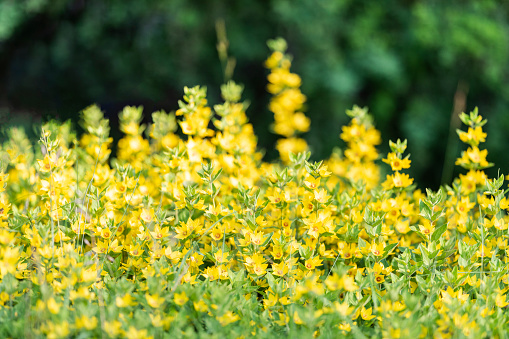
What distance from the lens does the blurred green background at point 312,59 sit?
4520mm

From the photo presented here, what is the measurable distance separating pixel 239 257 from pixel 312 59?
3.40 meters

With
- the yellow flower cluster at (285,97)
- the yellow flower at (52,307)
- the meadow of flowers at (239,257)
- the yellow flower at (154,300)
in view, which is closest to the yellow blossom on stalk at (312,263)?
the meadow of flowers at (239,257)

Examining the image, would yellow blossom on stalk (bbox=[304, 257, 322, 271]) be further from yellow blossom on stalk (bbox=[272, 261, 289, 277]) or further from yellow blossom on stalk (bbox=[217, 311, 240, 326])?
yellow blossom on stalk (bbox=[217, 311, 240, 326])

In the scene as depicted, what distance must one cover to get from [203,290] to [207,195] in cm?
34

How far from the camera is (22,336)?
3.87 feet

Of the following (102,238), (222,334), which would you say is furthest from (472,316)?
(102,238)

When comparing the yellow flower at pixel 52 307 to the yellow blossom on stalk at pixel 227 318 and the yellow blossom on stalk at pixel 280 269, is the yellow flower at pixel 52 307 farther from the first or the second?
the yellow blossom on stalk at pixel 280 269

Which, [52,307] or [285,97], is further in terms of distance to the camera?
[285,97]

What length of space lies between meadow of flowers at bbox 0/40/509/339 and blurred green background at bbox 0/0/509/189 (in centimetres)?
285

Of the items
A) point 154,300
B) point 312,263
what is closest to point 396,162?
point 312,263

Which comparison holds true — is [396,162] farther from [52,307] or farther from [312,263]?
[52,307]

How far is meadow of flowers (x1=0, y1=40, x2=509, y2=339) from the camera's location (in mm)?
1189

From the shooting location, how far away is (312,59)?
15.3ft

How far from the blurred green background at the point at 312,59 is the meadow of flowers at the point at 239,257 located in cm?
285
